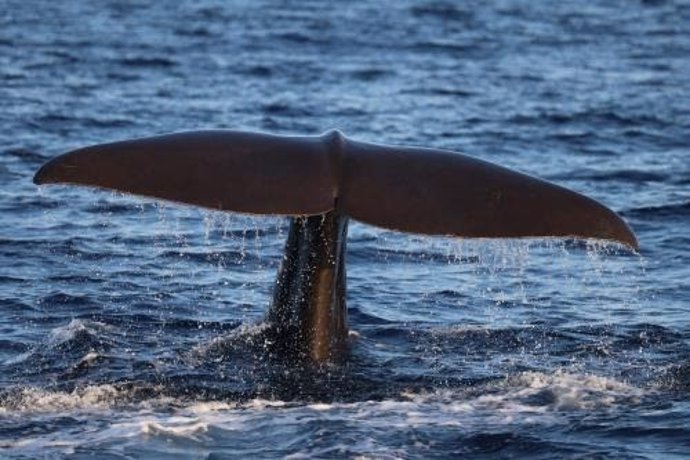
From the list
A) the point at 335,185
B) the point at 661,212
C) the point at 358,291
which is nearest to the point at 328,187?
the point at 335,185

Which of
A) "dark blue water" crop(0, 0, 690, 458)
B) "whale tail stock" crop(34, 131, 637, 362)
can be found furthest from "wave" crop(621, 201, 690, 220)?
"whale tail stock" crop(34, 131, 637, 362)

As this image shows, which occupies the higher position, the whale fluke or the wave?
the whale fluke

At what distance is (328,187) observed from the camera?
8109mm

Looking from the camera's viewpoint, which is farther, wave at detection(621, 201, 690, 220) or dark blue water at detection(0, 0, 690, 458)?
wave at detection(621, 201, 690, 220)

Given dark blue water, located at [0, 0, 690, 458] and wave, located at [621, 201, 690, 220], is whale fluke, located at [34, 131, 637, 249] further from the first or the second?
wave, located at [621, 201, 690, 220]

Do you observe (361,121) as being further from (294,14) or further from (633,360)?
(294,14)

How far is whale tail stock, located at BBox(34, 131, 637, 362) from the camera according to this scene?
311 inches

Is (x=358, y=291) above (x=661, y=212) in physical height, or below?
below

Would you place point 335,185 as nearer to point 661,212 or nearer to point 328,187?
point 328,187

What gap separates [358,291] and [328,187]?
4174 mm

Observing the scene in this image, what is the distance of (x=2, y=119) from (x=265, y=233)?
663 centimetres

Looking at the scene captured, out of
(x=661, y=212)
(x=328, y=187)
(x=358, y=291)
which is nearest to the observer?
(x=328, y=187)

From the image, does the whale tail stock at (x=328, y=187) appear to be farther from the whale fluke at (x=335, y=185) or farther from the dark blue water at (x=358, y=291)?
the dark blue water at (x=358, y=291)

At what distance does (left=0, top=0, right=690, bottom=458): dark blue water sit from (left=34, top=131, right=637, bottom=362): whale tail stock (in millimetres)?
197
